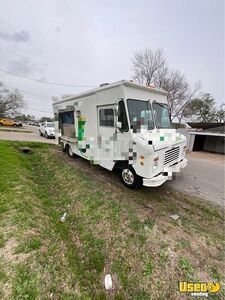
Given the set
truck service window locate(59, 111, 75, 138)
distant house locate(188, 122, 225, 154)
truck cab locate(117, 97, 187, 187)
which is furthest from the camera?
distant house locate(188, 122, 225, 154)

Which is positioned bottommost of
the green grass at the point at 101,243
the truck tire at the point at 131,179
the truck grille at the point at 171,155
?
the green grass at the point at 101,243

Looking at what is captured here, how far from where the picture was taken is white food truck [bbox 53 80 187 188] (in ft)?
13.0

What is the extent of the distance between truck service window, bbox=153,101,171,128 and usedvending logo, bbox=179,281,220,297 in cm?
362

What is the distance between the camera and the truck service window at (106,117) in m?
4.63

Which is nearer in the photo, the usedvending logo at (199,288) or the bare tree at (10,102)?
the usedvending logo at (199,288)

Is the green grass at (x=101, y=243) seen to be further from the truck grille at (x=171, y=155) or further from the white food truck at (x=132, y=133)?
the truck grille at (x=171, y=155)

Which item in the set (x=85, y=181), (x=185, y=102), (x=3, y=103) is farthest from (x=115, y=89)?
(x=3, y=103)

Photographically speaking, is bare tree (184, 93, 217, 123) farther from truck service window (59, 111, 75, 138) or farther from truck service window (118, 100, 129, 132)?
truck service window (118, 100, 129, 132)

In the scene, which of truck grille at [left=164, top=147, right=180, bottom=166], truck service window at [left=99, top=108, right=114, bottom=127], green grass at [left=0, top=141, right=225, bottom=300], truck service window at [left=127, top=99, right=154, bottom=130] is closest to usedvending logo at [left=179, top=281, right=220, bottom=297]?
green grass at [left=0, top=141, right=225, bottom=300]

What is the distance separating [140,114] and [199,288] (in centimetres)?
368

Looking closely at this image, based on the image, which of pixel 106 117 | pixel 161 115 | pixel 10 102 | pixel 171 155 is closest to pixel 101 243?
pixel 171 155

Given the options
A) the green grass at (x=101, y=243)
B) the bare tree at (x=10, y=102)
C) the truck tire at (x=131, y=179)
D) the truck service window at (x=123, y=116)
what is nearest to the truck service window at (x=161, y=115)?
the truck service window at (x=123, y=116)

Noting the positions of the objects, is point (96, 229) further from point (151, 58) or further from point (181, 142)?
point (151, 58)

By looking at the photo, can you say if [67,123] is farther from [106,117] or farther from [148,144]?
[148,144]
